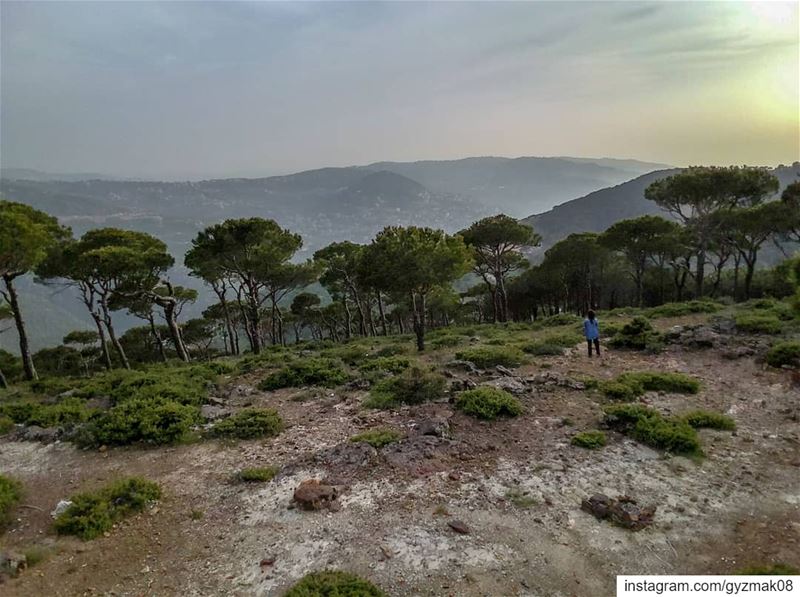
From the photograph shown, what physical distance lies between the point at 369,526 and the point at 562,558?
123 inches

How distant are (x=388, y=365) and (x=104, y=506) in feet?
35.2

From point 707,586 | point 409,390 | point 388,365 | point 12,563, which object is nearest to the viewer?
point 707,586

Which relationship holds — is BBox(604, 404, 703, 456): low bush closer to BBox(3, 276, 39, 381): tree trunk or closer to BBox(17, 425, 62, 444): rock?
BBox(17, 425, 62, 444): rock

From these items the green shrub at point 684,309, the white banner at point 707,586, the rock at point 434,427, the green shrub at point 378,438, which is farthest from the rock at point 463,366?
the green shrub at point 684,309

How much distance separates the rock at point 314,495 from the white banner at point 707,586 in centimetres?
494

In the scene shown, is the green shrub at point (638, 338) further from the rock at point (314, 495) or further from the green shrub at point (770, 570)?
the rock at point (314, 495)

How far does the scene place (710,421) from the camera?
36.1ft

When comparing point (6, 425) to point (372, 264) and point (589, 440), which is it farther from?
point (372, 264)

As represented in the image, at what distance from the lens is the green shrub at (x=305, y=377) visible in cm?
1691

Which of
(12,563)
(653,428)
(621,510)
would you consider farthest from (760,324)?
(12,563)

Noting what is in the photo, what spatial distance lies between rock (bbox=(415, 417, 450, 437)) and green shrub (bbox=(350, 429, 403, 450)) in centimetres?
55

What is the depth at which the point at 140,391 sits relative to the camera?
1554cm

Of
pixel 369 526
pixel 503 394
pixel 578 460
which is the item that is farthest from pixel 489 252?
pixel 369 526

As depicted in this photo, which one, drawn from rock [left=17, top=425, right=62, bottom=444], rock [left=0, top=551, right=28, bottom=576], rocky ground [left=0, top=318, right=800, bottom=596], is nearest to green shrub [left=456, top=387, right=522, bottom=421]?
rocky ground [left=0, top=318, right=800, bottom=596]
